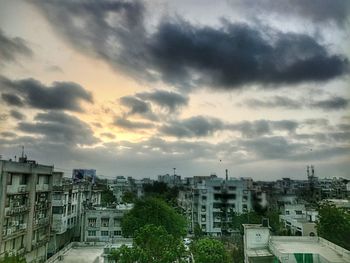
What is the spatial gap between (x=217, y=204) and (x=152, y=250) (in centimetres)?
783

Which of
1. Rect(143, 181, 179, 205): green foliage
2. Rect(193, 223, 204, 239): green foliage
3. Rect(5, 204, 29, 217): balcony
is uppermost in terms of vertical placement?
Rect(143, 181, 179, 205): green foliage

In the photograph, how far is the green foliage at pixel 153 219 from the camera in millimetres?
8508

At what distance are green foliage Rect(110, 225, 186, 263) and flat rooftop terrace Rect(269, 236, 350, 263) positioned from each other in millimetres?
1483

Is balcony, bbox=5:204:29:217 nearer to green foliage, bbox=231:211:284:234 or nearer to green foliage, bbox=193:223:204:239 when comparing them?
green foliage, bbox=193:223:204:239

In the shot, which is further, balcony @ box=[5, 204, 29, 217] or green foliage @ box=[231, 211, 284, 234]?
green foliage @ box=[231, 211, 284, 234]

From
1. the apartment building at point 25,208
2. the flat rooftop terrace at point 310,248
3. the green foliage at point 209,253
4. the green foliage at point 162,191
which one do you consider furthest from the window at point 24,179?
the green foliage at point 162,191

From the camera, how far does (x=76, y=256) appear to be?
746 cm

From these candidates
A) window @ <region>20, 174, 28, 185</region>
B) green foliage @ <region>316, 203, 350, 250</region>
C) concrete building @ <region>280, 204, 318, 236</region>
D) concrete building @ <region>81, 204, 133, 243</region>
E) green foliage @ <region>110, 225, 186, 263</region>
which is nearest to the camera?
green foliage @ <region>110, 225, 186, 263</region>

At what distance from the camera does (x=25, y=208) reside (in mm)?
6543

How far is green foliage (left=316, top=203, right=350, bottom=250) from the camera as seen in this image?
7.30 metres

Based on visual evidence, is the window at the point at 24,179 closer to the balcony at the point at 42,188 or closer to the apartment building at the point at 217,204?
the balcony at the point at 42,188

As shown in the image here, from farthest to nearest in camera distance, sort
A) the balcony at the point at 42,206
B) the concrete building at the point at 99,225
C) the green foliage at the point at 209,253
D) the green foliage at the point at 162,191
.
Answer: the green foliage at the point at 162,191 → the concrete building at the point at 99,225 → the balcony at the point at 42,206 → the green foliage at the point at 209,253

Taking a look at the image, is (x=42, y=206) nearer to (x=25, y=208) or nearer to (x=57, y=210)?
(x=25, y=208)

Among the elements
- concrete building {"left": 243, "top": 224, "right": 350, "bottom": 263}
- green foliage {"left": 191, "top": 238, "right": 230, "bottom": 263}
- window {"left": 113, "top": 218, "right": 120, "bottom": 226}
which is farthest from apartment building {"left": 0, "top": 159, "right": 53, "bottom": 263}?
concrete building {"left": 243, "top": 224, "right": 350, "bottom": 263}
